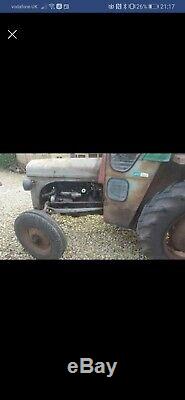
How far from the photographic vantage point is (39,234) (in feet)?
2.94

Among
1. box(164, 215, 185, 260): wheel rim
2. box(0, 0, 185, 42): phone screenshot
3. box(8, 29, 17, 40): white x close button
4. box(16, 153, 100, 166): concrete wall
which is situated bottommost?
box(164, 215, 185, 260): wheel rim

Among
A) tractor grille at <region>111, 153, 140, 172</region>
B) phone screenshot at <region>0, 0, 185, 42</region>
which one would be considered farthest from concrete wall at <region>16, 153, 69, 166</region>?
phone screenshot at <region>0, 0, 185, 42</region>

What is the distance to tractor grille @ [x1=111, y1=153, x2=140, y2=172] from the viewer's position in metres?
0.81

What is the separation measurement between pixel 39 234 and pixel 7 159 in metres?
0.20

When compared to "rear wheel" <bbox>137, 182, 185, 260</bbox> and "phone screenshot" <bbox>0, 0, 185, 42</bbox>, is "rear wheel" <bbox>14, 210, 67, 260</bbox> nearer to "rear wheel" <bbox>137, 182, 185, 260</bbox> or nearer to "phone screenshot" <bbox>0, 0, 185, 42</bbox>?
"rear wheel" <bbox>137, 182, 185, 260</bbox>

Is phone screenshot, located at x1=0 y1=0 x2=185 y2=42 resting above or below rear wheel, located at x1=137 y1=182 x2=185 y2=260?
above

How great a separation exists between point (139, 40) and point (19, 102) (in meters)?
0.26

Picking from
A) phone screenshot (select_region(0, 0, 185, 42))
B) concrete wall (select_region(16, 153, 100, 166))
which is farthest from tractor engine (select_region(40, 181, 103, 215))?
phone screenshot (select_region(0, 0, 185, 42))

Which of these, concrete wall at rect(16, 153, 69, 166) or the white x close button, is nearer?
the white x close button

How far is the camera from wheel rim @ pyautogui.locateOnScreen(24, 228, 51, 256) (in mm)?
867

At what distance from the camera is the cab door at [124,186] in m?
0.83
